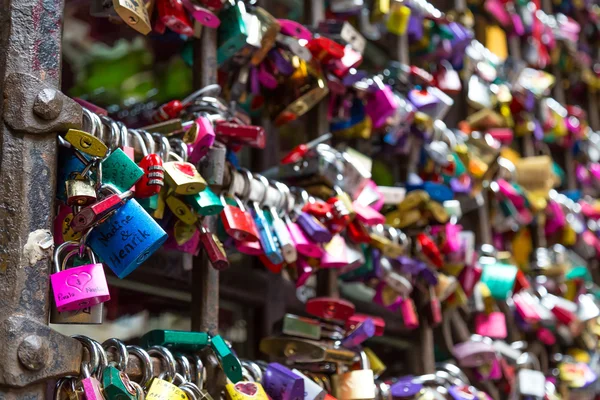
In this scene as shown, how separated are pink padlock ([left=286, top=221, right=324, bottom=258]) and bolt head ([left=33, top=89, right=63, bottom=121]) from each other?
15.9 inches

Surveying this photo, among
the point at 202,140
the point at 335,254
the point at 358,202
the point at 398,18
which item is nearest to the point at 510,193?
the point at 398,18

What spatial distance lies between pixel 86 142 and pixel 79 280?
0.15 metres

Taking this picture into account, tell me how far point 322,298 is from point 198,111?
0.34m

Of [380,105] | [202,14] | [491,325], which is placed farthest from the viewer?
[491,325]

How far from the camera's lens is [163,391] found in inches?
34.1

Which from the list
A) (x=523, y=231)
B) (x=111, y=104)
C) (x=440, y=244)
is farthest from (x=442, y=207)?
(x=111, y=104)

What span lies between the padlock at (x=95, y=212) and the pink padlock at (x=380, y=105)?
70 centimetres

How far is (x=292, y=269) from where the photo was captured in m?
1.23

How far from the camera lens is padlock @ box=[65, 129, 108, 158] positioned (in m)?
0.87

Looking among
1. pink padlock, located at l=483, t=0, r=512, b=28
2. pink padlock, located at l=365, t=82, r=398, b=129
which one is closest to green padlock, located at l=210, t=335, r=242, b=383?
pink padlock, located at l=365, t=82, r=398, b=129

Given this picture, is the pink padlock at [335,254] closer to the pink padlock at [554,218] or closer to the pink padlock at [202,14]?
the pink padlock at [202,14]

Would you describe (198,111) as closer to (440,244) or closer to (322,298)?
(322,298)

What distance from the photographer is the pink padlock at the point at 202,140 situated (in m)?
1.03

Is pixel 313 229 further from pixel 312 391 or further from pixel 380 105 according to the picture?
pixel 380 105
